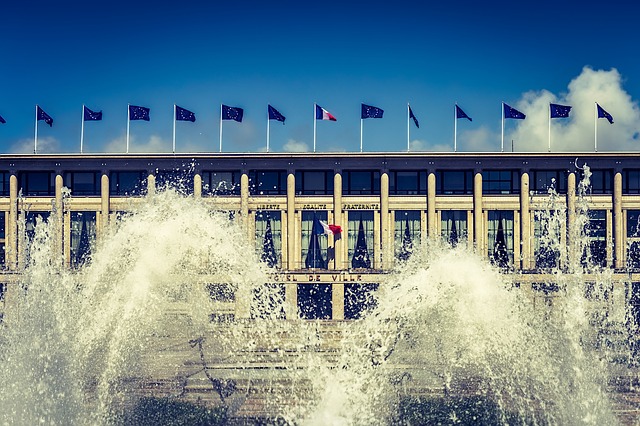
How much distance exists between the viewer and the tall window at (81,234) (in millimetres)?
69188

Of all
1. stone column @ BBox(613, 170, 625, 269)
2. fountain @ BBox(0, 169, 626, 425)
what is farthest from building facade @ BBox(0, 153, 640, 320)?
fountain @ BBox(0, 169, 626, 425)

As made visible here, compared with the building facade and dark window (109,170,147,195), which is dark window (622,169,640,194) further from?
dark window (109,170,147,195)

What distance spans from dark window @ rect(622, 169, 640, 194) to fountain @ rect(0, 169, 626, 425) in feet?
111

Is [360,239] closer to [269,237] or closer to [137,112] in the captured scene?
[269,237]

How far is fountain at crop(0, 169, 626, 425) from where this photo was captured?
2977cm

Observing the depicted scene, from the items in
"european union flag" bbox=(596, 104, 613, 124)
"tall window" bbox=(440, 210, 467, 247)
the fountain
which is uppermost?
"european union flag" bbox=(596, 104, 613, 124)

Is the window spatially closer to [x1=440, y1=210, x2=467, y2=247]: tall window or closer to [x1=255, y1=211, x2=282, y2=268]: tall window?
[x1=255, y1=211, x2=282, y2=268]: tall window

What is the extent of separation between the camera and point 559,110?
65.9 m

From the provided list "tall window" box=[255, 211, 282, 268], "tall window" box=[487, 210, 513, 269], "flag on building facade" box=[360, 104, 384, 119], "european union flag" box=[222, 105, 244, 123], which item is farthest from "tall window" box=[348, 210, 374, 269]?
"european union flag" box=[222, 105, 244, 123]

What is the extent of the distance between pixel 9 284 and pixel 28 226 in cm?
492

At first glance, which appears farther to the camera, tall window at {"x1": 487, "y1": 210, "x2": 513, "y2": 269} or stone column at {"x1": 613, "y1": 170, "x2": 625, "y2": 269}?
tall window at {"x1": 487, "y1": 210, "x2": 513, "y2": 269}

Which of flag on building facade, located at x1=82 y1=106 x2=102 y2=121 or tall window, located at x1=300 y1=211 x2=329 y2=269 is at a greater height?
flag on building facade, located at x1=82 y1=106 x2=102 y2=121

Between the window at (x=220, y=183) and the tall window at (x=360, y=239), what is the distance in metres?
9.15

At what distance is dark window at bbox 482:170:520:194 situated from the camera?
225 ft
